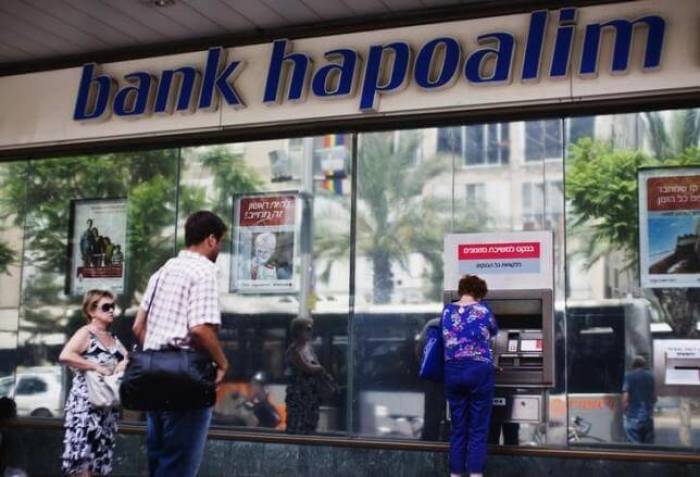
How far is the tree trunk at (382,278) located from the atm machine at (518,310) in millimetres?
775

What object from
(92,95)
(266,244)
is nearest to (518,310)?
(266,244)

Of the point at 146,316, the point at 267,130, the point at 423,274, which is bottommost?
the point at 146,316

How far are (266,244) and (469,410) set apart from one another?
8.52 ft

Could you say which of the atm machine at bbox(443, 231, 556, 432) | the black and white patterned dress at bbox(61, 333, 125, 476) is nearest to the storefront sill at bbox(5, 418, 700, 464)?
the atm machine at bbox(443, 231, 556, 432)

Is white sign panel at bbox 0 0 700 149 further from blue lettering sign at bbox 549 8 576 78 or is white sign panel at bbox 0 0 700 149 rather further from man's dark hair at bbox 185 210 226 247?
man's dark hair at bbox 185 210 226 247

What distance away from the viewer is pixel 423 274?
8.33 meters

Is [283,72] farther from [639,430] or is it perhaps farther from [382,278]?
[639,430]

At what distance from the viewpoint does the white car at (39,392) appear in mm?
9023

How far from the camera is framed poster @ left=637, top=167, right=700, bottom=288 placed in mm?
7180

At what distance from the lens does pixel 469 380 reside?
671cm

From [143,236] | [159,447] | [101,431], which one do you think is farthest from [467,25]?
[159,447]

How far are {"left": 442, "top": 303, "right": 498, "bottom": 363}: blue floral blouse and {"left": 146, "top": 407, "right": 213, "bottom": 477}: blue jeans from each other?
9.54 ft

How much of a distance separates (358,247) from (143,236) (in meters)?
2.12

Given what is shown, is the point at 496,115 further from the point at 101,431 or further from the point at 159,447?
the point at 159,447
